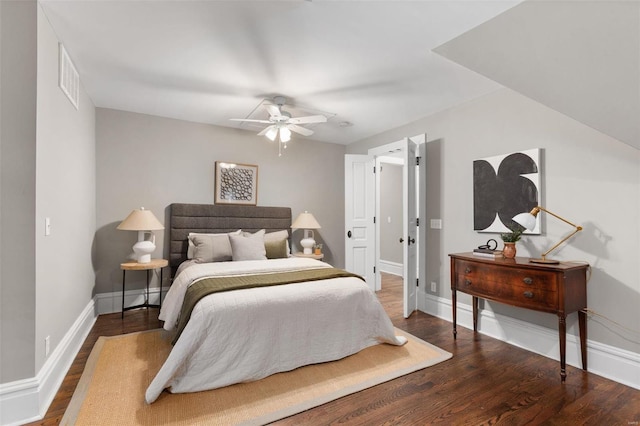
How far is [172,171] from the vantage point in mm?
4262

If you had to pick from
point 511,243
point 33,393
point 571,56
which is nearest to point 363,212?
point 511,243

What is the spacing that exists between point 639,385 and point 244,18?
12.9 ft

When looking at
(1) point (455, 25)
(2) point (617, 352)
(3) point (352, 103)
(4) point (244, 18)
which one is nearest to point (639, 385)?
(2) point (617, 352)

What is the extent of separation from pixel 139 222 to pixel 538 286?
411cm

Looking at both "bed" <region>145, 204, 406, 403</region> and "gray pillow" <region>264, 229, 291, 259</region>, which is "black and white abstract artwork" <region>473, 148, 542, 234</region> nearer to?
"bed" <region>145, 204, 406, 403</region>

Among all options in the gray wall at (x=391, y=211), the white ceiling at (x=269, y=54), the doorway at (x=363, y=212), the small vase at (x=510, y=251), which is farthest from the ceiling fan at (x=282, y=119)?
the gray wall at (x=391, y=211)

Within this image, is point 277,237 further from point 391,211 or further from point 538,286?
point 391,211

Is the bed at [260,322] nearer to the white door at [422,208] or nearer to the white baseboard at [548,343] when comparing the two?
the white baseboard at [548,343]

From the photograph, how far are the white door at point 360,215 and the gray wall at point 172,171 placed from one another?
747 mm

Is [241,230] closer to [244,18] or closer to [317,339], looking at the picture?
[317,339]

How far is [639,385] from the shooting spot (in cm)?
226

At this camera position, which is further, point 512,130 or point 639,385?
point 512,130

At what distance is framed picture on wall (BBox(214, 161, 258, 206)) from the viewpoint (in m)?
4.55

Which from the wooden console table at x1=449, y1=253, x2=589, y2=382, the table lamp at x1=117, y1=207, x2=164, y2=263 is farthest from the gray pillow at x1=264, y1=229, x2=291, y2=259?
the wooden console table at x1=449, y1=253, x2=589, y2=382
